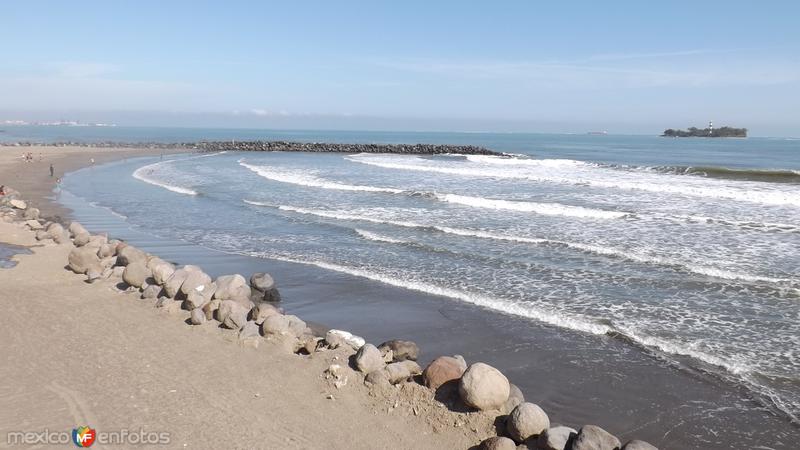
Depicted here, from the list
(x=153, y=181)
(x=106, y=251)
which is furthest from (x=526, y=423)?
(x=153, y=181)

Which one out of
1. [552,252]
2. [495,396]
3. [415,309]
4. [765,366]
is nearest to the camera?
[495,396]

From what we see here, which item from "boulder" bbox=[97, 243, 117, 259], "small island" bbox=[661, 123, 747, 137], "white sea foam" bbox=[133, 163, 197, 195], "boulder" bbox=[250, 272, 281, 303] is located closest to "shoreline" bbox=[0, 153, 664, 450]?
"boulder" bbox=[250, 272, 281, 303]

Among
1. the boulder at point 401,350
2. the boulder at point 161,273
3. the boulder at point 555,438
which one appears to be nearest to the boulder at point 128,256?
→ the boulder at point 161,273

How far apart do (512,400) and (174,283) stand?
583cm

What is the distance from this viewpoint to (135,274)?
9.98 m

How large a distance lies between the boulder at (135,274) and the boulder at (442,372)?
5878 mm

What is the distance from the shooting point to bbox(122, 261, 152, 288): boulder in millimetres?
9945

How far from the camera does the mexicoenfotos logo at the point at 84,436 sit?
516 centimetres

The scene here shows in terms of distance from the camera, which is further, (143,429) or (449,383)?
(449,383)

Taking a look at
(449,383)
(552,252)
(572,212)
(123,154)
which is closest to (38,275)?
(449,383)

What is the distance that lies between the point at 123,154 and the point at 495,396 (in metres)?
56.3

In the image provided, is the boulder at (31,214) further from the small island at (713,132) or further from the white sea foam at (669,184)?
the small island at (713,132)

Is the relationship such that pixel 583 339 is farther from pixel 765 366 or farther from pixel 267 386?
pixel 267 386

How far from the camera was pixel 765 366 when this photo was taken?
7402mm
